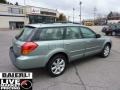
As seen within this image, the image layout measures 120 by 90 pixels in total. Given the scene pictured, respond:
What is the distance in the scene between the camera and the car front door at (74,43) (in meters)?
5.32

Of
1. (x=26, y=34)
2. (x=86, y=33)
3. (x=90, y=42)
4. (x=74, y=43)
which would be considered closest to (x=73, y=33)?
(x=74, y=43)

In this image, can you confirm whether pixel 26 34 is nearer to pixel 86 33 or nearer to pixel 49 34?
pixel 49 34

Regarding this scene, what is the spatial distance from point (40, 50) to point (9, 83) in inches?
50.7

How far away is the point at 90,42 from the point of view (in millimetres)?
6250

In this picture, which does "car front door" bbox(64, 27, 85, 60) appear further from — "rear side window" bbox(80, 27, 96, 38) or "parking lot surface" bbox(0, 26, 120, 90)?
"parking lot surface" bbox(0, 26, 120, 90)

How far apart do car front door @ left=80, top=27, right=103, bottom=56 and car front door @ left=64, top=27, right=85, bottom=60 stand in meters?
0.26

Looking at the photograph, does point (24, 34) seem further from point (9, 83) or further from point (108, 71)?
point (108, 71)

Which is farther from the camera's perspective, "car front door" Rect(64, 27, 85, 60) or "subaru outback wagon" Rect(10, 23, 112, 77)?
"car front door" Rect(64, 27, 85, 60)

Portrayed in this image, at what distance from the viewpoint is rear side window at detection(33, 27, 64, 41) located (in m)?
4.68

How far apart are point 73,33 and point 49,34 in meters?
1.05

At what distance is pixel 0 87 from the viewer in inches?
151

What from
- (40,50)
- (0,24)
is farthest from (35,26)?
(0,24)

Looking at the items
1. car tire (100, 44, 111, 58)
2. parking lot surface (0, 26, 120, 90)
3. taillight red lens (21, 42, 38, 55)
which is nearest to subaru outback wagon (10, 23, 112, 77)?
taillight red lens (21, 42, 38, 55)

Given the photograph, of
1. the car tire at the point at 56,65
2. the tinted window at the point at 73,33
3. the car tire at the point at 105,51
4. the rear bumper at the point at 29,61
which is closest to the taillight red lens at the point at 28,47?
the rear bumper at the point at 29,61
